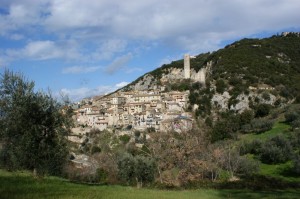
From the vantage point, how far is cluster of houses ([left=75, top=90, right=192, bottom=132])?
385 feet

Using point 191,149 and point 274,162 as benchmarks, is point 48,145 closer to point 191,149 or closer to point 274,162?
point 191,149

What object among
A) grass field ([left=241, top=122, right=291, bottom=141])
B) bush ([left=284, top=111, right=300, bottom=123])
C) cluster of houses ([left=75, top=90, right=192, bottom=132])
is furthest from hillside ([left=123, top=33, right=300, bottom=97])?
grass field ([left=241, top=122, right=291, bottom=141])

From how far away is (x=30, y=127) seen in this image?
19.0 m

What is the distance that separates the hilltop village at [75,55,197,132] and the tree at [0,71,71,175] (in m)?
86.3

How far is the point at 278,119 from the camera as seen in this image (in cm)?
6562

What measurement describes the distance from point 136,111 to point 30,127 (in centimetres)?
11430

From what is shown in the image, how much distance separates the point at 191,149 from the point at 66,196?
1054 inches

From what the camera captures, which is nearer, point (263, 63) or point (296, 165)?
point (296, 165)

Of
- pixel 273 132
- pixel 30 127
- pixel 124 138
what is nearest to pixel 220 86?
pixel 124 138

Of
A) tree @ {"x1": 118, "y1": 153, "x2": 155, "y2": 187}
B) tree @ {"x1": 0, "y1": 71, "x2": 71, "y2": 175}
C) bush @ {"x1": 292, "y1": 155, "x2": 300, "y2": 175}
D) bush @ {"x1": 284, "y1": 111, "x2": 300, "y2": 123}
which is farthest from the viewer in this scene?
bush @ {"x1": 284, "y1": 111, "x2": 300, "y2": 123}

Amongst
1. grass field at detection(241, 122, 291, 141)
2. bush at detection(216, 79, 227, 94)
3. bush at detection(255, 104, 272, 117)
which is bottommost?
grass field at detection(241, 122, 291, 141)

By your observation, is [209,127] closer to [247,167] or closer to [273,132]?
[273,132]

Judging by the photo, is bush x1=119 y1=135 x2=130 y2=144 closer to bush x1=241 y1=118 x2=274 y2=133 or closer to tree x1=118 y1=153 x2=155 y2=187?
bush x1=241 y1=118 x2=274 y2=133

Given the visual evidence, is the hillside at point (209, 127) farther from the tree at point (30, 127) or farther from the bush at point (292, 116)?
the tree at point (30, 127)
